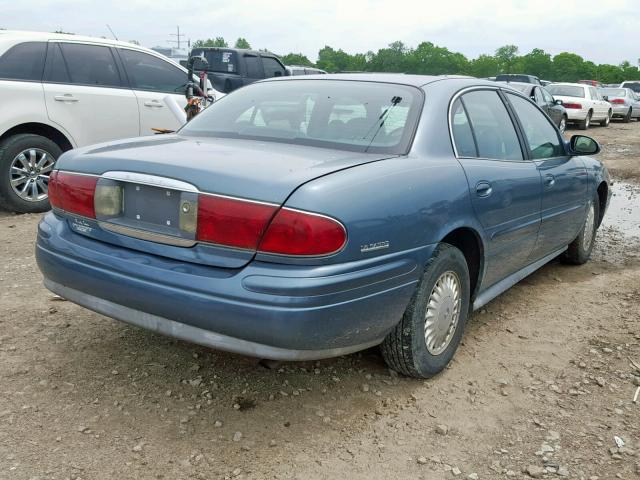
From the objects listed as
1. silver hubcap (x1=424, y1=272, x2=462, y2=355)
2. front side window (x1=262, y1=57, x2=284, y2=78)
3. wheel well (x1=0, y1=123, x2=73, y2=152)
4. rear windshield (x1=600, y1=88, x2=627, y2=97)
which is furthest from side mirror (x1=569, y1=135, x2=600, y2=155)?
rear windshield (x1=600, y1=88, x2=627, y2=97)

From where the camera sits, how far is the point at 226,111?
3750 mm

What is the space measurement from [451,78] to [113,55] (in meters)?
4.73

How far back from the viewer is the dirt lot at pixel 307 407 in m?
2.56

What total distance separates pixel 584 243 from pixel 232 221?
3785mm

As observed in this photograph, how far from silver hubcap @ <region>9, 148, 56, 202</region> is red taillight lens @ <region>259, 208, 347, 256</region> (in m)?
4.72

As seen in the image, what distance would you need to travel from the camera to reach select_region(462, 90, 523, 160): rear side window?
12.1 ft

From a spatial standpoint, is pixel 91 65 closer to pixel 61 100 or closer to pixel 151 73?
pixel 61 100

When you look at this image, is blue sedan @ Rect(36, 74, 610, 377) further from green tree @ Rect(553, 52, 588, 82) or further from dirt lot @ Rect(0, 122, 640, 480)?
green tree @ Rect(553, 52, 588, 82)

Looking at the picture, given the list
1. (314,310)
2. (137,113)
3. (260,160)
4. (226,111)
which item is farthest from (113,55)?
(314,310)

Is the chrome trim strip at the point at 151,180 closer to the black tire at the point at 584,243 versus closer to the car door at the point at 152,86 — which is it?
the black tire at the point at 584,243

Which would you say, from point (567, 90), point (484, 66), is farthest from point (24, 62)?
point (484, 66)

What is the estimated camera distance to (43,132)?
263 inches

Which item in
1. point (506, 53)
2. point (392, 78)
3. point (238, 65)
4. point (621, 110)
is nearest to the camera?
point (392, 78)

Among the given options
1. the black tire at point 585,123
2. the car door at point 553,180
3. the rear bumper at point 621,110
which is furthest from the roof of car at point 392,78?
the rear bumper at point 621,110
